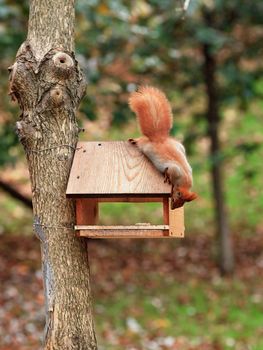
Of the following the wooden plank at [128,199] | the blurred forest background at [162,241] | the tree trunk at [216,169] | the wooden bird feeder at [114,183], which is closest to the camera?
the wooden bird feeder at [114,183]

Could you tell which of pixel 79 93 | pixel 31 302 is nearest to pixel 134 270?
pixel 31 302

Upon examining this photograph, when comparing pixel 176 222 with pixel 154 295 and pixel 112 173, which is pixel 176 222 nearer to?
pixel 112 173

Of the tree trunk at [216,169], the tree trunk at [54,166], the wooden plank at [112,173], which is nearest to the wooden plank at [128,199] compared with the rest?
the wooden plank at [112,173]

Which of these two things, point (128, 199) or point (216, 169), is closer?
point (128, 199)

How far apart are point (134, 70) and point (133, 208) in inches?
158

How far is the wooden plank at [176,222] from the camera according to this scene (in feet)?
12.8

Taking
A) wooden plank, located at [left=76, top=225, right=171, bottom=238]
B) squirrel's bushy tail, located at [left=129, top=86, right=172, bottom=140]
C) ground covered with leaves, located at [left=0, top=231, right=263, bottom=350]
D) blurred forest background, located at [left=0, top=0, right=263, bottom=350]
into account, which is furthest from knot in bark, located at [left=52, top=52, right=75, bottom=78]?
ground covered with leaves, located at [left=0, top=231, right=263, bottom=350]

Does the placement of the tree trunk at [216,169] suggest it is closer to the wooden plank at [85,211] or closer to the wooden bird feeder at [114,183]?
the wooden plank at [85,211]

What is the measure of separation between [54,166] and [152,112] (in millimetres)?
507

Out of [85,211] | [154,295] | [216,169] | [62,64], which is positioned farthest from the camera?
[216,169]

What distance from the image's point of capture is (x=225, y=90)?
1030cm

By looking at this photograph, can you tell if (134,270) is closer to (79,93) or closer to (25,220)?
(25,220)

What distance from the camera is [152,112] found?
378 cm

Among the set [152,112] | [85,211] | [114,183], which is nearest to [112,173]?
[114,183]
